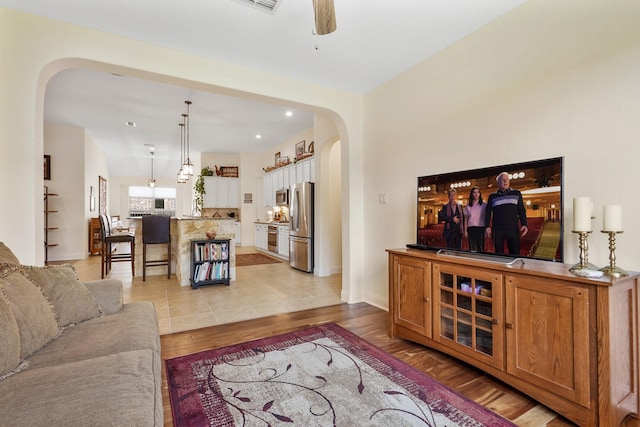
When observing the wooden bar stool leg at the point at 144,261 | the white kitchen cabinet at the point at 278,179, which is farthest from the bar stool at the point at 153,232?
the white kitchen cabinet at the point at 278,179

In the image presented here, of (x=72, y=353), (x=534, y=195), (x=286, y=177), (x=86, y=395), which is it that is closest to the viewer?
(x=86, y=395)

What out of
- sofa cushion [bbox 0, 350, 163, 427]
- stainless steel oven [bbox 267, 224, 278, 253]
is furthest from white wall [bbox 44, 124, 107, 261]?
sofa cushion [bbox 0, 350, 163, 427]

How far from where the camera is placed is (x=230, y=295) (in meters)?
4.07

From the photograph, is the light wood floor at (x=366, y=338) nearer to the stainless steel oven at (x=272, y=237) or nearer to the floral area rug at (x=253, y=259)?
the floral area rug at (x=253, y=259)

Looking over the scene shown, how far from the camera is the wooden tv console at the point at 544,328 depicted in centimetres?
149

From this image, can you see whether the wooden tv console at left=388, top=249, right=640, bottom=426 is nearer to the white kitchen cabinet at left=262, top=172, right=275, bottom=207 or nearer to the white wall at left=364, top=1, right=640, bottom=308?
the white wall at left=364, top=1, right=640, bottom=308

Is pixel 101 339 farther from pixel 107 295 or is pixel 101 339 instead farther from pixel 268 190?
pixel 268 190

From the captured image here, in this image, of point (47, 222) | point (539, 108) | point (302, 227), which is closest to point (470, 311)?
point (539, 108)

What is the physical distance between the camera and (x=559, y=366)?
1.62 meters

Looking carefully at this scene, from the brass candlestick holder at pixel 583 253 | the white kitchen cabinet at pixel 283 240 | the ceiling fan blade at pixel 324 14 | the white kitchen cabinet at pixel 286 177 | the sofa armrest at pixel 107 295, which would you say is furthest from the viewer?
the white kitchen cabinet at pixel 283 240

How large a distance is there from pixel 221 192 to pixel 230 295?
589cm

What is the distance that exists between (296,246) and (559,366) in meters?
4.56

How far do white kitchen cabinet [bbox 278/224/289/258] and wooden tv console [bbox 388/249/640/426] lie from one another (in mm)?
4597

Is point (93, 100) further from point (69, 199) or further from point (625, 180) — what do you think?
point (625, 180)
